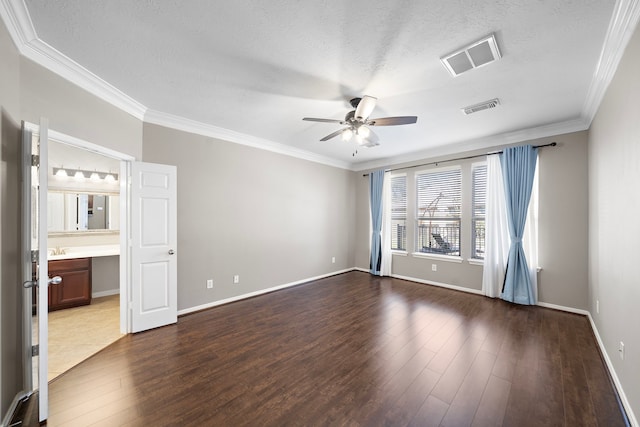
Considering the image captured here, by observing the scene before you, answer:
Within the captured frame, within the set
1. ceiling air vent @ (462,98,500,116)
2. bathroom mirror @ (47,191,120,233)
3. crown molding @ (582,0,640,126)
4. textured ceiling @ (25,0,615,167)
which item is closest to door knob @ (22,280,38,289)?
textured ceiling @ (25,0,615,167)

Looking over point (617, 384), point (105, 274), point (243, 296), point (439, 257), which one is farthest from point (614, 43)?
point (105, 274)

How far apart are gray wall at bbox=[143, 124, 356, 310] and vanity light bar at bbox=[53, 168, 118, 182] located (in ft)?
7.00

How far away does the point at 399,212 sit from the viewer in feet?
18.3

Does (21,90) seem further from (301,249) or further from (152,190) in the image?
(301,249)

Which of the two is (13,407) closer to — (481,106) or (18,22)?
(18,22)

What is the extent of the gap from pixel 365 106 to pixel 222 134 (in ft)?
7.90

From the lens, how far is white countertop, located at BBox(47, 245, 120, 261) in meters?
3.78

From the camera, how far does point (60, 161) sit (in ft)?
13.3

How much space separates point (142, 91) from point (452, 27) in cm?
304

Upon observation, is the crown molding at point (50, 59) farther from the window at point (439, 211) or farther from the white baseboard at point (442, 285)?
the white baseboard at point (442, 285)

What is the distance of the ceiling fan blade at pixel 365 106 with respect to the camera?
97.1 inches

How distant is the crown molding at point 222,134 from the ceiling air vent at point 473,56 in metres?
3.06

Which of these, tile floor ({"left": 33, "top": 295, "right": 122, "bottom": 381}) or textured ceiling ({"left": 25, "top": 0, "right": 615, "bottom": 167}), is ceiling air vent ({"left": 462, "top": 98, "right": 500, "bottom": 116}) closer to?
textured ceiling ({"left": 25, "top": 0, "right": 615, "bottom": 167})

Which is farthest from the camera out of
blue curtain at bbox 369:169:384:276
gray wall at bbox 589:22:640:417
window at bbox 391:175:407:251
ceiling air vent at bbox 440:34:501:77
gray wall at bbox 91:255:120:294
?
blue curtain at bbox 369:169:384:276
